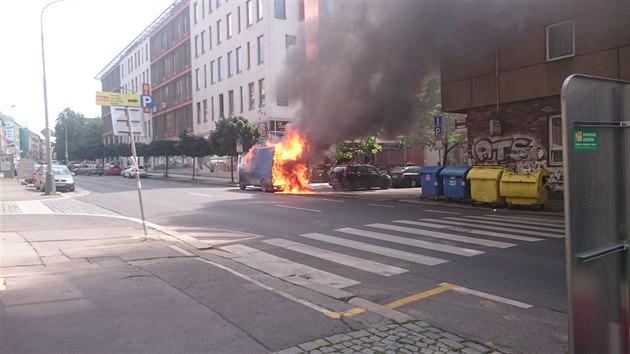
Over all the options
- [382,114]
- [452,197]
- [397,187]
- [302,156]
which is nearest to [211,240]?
[452,197]

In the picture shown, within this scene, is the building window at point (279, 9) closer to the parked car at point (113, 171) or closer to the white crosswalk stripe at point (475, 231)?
the white crosswalk stripe at point (475, 231)

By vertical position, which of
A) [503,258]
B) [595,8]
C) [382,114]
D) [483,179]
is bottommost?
[503,258]

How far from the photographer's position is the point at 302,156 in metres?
21.8

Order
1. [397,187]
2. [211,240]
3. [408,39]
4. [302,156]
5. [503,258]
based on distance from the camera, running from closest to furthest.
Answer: [503,258], [211,240], [408,39], [302,156], [397,187]

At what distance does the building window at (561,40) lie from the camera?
13115 millimetres

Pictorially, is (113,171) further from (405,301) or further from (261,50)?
(405,301)

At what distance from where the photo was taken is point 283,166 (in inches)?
859

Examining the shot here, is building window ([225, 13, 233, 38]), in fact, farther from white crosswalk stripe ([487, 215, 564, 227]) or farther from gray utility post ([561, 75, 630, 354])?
gray utility post ([561, 75, 630, 354])

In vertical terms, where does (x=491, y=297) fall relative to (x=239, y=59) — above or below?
below

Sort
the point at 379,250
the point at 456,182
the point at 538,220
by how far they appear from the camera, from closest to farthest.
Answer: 1. the point at 379,250
2. the point at 538,220
3. the point at 456,182

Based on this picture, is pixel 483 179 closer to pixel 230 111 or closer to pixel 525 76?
pixel 525 76

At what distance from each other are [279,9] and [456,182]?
22717mm

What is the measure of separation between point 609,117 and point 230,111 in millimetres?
38169

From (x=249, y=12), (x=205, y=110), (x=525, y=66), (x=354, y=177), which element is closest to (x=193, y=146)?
(x=205, y=110)
